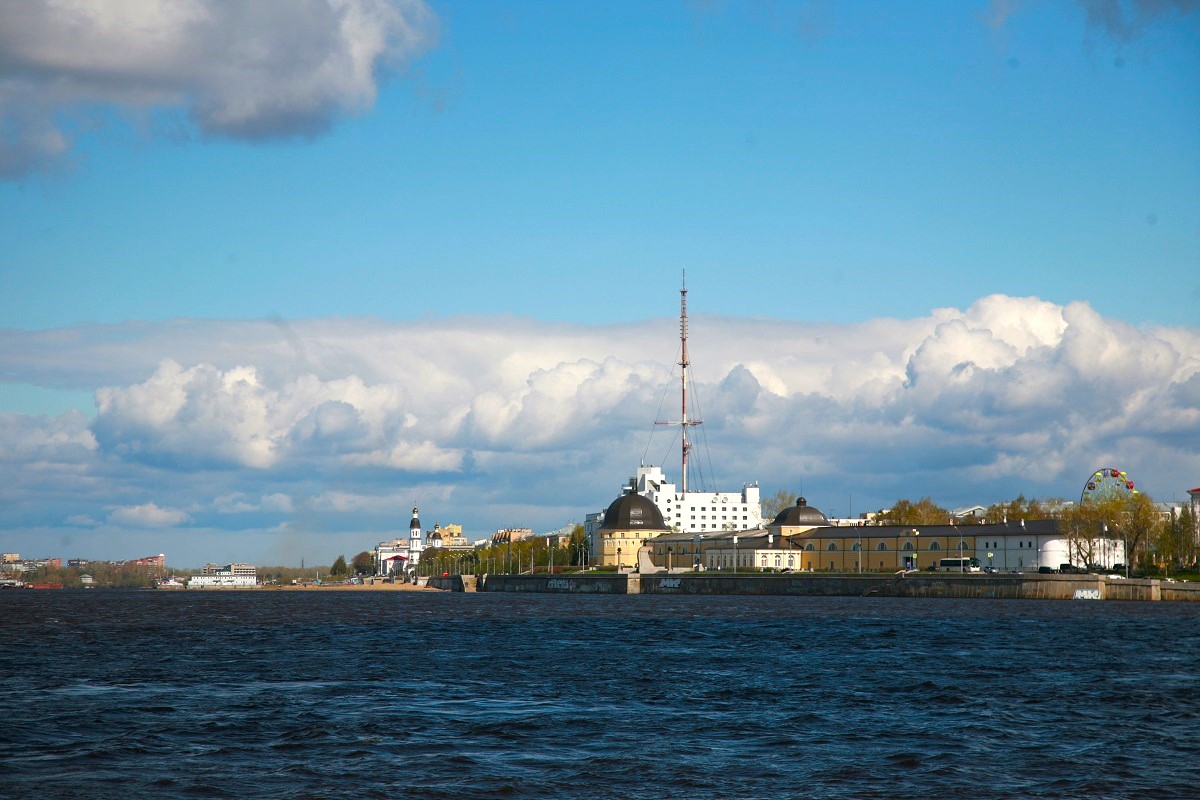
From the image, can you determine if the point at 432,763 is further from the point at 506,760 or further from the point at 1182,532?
the point at 1182,532

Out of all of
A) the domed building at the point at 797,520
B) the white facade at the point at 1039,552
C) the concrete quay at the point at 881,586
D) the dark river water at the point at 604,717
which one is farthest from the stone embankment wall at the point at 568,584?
the dark river water at the point at 604,717

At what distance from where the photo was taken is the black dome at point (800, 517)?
18088 centimetres

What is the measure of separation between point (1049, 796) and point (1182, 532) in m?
120

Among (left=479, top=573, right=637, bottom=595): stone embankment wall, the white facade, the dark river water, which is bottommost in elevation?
(left=479, top=573, right=637, bottom=595): stone embankment wall

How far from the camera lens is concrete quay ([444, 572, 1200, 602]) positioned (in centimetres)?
10750

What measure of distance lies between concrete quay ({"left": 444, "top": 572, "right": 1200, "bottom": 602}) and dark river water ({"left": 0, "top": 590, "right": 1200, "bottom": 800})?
169ft

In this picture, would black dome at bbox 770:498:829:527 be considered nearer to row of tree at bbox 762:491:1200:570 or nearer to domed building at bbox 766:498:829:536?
domed building at bbox 766:498:829:536

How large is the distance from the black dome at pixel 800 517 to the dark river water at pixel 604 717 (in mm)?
121578

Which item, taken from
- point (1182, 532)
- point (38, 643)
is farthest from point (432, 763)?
point (1182, 532)

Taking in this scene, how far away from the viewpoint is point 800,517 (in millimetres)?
181375

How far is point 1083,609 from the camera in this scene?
298 ft

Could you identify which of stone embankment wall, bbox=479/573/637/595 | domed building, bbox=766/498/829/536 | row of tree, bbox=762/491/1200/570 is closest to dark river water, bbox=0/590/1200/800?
row of tree, bbox=762/491/1200/570

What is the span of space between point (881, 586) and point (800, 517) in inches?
2179

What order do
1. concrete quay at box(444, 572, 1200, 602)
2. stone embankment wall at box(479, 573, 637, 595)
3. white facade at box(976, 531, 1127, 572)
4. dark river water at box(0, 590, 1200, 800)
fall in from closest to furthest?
dark river water at box(0, 590, 1200, 800)
concrete quay at box(444, 572, 1200, 602)
white facade at box(976, 531, 1127, 572)
stone embankment wall at box(479, 573, 637, 595)
